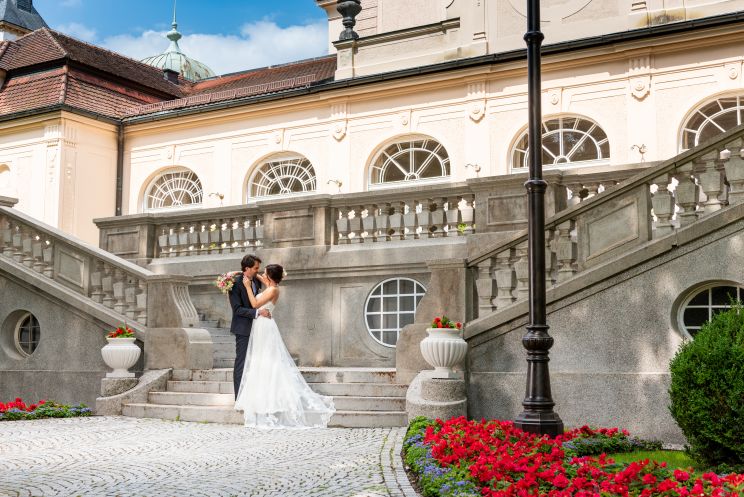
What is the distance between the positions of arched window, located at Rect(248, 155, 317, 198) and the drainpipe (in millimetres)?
4023

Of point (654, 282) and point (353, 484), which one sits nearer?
point (353, 484)

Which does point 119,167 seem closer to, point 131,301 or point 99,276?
point 99,276

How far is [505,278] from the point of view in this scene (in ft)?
36.6

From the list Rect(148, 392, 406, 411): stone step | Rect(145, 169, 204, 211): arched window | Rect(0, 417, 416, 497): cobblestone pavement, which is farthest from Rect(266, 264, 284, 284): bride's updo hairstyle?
Rect(145, 169, 204, 211): arched window

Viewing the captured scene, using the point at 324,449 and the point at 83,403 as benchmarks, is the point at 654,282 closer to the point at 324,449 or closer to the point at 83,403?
the point at 324,449

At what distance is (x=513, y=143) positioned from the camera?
19.5m

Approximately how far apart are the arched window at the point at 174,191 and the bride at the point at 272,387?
12627mm

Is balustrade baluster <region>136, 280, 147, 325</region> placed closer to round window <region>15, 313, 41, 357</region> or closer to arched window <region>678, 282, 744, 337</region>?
round window <region>15, 313, 41, 357</region>

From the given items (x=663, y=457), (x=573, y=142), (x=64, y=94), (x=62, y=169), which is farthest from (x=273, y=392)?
(x=64, y=94)

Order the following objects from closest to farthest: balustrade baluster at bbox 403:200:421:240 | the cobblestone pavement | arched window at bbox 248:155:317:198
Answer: the cobblestone pavement → balustrade baluster at bbox 403:200:421:240 → arched window at bbox 248:155:317:198

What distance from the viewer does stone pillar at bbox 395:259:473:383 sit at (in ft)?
37.1

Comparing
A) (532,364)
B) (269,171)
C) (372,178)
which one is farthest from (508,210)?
(269,171)

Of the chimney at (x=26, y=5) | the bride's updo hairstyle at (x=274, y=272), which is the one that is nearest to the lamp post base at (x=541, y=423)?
the bride's updo hairstyle at (x=274, y=272)

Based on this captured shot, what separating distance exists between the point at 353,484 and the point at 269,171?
16.6 metres
